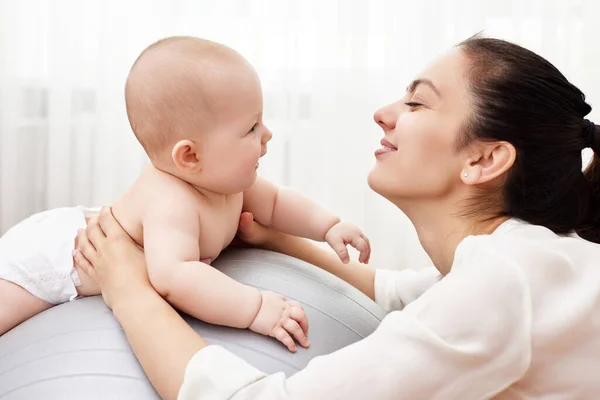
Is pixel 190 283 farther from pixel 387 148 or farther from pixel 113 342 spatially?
pixel 387 148

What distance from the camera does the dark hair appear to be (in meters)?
1.22

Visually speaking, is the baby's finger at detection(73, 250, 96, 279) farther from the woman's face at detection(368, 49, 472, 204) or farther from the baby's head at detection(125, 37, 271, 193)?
the woman's face at detection(368, 49, 472, 204)

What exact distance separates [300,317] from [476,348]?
0.32 meters

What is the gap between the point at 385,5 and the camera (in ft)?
8.79

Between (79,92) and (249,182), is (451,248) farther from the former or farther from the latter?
(79,92)

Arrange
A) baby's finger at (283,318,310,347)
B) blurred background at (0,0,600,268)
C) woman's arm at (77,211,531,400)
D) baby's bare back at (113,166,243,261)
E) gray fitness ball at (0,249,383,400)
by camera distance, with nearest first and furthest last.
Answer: woman's arm at (77,211,531,400)
gray fitness ball at (0,249,383,400)
baby's finger at (283,318,310,347)
baby's bare back at (113,166,243,261)
blurred background at (0,0,600,268)

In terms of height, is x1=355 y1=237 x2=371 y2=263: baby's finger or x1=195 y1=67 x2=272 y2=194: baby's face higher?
x1=195 y1=67 x2=272 y2=194: baby's face

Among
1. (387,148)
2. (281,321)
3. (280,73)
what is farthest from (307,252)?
(280,73)

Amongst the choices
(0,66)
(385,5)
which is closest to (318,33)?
(385,5)

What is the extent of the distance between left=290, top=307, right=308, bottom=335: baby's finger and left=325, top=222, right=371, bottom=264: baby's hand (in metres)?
0.28

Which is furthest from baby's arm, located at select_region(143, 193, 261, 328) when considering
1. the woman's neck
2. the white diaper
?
the woman's neck

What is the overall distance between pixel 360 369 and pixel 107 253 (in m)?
0.51

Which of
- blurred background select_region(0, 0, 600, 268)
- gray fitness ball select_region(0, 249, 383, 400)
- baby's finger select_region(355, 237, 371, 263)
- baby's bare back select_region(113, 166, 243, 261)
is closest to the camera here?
gray fitness ball select_region(0, 249, 383, 400)

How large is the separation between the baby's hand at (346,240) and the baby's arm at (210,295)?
273 millimetres
